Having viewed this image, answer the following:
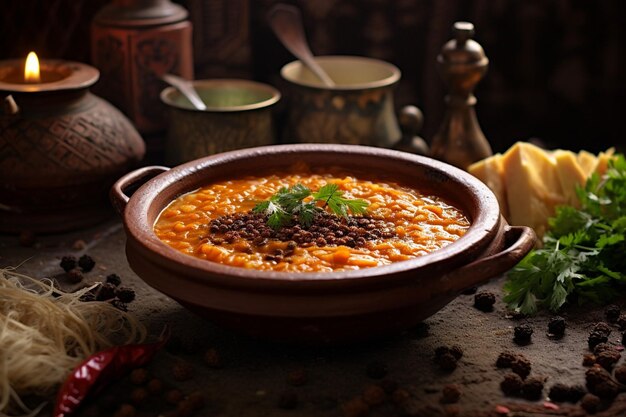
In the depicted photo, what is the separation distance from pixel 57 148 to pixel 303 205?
1607mm

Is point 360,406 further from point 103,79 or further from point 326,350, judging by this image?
point 103,79

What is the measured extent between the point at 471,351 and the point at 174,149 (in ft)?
7.48

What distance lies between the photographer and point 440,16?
6137 millimetres

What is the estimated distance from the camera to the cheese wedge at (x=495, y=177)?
14.6ft

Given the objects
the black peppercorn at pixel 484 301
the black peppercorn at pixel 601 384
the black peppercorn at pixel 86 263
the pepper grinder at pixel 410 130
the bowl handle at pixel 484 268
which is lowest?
the black peppercorn at pixel 86 263

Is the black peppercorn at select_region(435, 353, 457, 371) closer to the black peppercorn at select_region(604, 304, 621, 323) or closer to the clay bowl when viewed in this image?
the clay bowl

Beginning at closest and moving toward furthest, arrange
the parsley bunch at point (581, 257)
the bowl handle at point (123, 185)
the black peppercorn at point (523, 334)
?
the black peppercorn at point (523, 334), the bowl handle at point (123, 185), the parsley bunch at point (581, 257)

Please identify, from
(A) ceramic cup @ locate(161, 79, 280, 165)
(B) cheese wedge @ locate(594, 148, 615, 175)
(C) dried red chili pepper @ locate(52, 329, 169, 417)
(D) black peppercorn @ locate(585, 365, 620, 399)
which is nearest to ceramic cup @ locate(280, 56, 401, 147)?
(A) ceramic cup @ locate(161, 79, 280, 165)

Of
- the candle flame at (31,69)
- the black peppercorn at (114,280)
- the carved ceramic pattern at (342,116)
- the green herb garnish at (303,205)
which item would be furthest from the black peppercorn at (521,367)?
the candle flame at (31,69)

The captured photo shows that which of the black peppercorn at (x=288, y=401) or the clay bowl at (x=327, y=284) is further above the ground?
the clay bowl at (x=327, y=284)

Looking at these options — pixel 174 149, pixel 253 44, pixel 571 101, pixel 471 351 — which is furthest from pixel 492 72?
pixel 471 351

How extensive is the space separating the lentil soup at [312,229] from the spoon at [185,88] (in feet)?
4.02

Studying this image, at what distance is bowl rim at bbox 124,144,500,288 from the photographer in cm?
298

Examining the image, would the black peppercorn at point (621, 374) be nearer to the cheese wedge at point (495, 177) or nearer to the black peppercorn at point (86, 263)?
the cheese wedge at point (495, 177)
